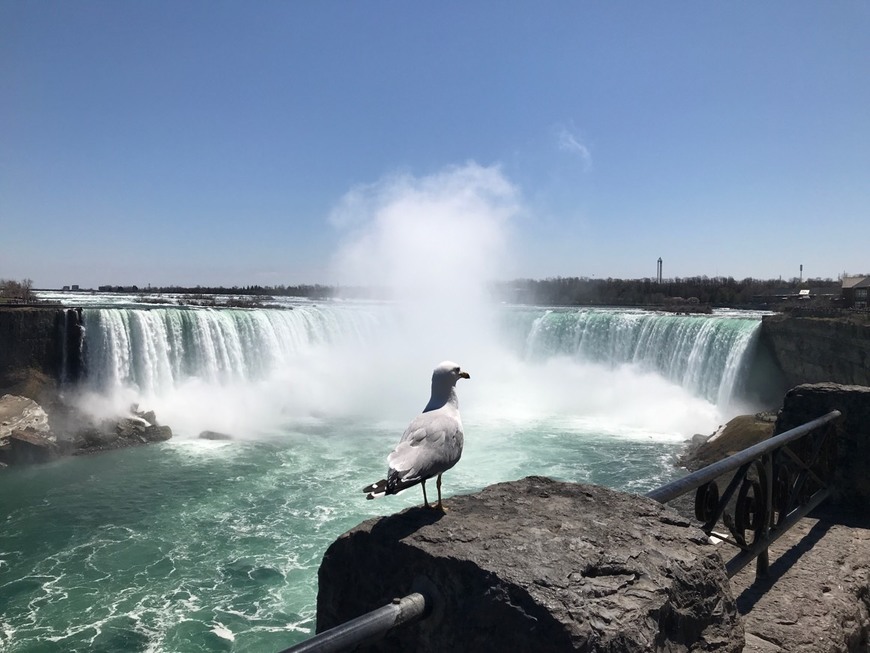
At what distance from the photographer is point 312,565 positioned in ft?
32.9

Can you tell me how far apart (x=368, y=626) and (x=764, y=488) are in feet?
7.88

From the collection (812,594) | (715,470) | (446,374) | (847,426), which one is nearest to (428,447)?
(446,374)

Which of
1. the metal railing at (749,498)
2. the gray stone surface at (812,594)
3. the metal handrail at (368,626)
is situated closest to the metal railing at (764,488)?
the metal railing at (749,498)

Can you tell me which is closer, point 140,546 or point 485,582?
point 485,582

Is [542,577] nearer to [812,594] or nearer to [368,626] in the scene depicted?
[368,626]

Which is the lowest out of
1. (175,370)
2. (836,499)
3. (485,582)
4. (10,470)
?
(10,470)

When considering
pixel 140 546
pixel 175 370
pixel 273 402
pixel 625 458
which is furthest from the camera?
pixel 273 402

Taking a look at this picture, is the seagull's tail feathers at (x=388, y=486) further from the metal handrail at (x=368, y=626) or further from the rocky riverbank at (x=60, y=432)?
the rocky riverbank at (x=60, y=432)

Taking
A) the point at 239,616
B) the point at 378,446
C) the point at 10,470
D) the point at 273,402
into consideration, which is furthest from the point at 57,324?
the point at 239,616

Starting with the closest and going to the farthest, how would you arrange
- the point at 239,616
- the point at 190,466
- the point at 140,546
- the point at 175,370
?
the point at 239,616, the point at 140,546, the point at 190,466, the point at 175,370

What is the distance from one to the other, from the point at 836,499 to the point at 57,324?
22871 millimetres

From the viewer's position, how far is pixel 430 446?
2.14 meters

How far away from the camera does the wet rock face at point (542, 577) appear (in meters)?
1.39

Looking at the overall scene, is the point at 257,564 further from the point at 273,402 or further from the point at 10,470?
the point at 273,402
